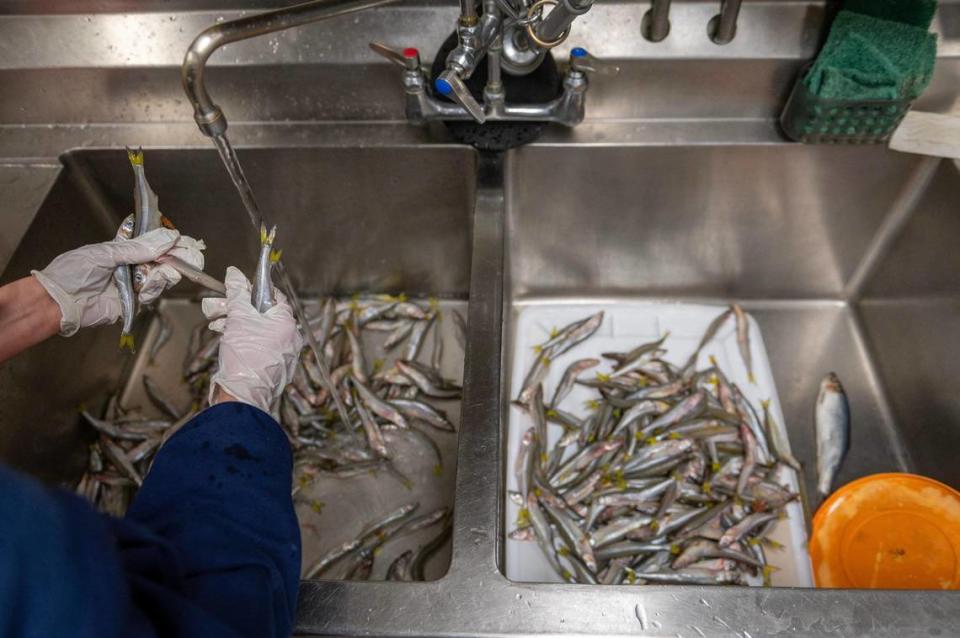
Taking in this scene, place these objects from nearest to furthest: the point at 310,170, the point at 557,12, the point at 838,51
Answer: the point at 557,12 → the point at 838,51 → the point at 310,170

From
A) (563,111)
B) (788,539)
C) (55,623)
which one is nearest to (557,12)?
(563,111)

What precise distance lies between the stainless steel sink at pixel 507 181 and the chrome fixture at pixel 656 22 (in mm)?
23

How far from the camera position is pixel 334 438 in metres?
2.00

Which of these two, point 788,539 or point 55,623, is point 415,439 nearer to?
point 788,539

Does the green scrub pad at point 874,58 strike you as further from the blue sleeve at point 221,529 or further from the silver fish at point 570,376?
the blue sleeve at point 221,529

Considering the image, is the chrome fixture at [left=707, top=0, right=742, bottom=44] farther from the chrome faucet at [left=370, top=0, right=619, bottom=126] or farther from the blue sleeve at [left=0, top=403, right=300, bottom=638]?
the blue sleeve at [left=0, top=403, right=300, bottom=638]

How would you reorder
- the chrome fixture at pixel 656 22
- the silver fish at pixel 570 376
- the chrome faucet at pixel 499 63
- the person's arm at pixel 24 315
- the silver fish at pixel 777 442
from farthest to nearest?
1. the silver fish at pixel 570 376
2. the silver fish at pixel 777 442
3. the chrome fixture at pixel 656 22
4. the chrome faucet at pixel 499 63
5. the person's arm at pixel 24 315

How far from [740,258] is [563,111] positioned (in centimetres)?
86

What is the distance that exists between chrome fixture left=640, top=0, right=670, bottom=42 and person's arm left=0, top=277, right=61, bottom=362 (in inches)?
67.4

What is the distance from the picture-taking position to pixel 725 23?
176 cm

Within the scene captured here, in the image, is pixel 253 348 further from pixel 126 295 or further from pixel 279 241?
pixel 279 241

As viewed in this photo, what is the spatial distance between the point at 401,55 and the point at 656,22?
744 millimetres

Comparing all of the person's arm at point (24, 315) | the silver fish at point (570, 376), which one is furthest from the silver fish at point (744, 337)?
the person's arm at point (24, 315)

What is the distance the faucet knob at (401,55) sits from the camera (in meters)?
1.66
